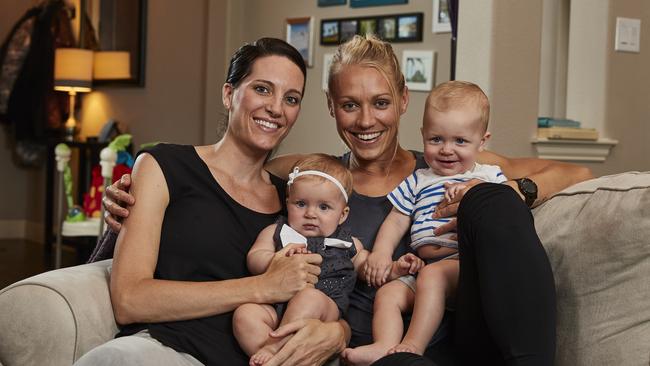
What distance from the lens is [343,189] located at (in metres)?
2.14

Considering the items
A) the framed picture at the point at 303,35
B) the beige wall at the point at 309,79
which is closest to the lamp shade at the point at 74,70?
the beige wall at the point at 309,79

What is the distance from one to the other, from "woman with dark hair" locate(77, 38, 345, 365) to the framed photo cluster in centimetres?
285

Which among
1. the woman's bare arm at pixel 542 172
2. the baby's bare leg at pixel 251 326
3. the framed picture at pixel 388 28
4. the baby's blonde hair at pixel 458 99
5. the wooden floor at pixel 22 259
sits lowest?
the wooden floor at pixel 22 259

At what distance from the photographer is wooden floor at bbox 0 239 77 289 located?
577 centimetres

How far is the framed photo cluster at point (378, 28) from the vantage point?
203 inches

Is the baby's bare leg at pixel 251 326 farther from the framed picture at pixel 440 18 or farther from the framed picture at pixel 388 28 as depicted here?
the framed picture at pixel 388 28

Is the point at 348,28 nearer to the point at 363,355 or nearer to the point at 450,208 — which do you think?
the point at 450,208

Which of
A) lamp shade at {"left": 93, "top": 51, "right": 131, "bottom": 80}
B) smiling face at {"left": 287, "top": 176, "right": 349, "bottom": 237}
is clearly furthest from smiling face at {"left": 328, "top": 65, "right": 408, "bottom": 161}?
lamp shade at {"left": 93, "top": 51, "right": 131, "bottom": 80}

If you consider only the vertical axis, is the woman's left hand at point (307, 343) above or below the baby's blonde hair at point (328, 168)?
below

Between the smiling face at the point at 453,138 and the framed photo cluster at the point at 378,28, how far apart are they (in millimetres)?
2845

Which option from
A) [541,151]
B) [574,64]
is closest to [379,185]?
[541,151]

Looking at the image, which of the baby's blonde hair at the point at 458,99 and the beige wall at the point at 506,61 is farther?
the beige wall at the point at 506,61

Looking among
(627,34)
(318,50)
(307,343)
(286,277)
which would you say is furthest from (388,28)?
(307,343)

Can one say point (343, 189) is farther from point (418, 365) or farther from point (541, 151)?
point (541, 151)
